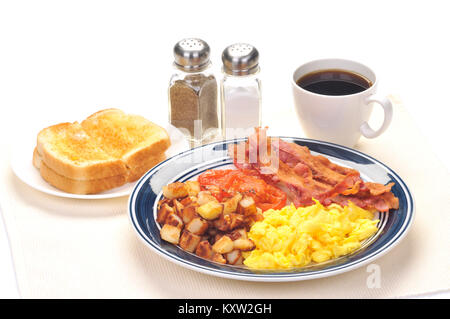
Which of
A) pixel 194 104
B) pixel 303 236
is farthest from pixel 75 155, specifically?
pixel 303 236

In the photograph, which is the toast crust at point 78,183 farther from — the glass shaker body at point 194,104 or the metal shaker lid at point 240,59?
the metal shaker lid at point 240,59

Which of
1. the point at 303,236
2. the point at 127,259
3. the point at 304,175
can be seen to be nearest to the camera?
the point at 303,236

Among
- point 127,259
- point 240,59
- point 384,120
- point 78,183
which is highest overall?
point 240,59

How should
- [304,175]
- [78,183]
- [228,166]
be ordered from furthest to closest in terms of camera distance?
[228,166], [78,183], [304,175]

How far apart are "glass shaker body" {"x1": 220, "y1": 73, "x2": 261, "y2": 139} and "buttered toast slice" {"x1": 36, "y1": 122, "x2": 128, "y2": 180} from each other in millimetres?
806

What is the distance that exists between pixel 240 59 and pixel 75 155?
1.21 metres

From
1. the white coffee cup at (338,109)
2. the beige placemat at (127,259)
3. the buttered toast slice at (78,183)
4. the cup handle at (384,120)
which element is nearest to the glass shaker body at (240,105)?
the white coffee cup at (338,109)

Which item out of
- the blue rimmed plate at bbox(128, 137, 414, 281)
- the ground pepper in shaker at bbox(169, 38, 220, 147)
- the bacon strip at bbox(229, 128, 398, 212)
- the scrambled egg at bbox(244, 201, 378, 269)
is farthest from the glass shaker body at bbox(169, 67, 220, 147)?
the scrambled egg at bbox(244, 201, 378, 269)

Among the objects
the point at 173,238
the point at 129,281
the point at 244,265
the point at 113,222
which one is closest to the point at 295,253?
the point at 244,265

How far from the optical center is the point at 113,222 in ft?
13.4

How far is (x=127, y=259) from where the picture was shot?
3773 millimetres

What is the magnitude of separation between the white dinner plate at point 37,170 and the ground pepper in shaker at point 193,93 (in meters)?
0.11

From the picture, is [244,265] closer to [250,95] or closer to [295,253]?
[295,253]

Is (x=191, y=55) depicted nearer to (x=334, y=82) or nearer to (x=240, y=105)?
(x=240, y=105)
